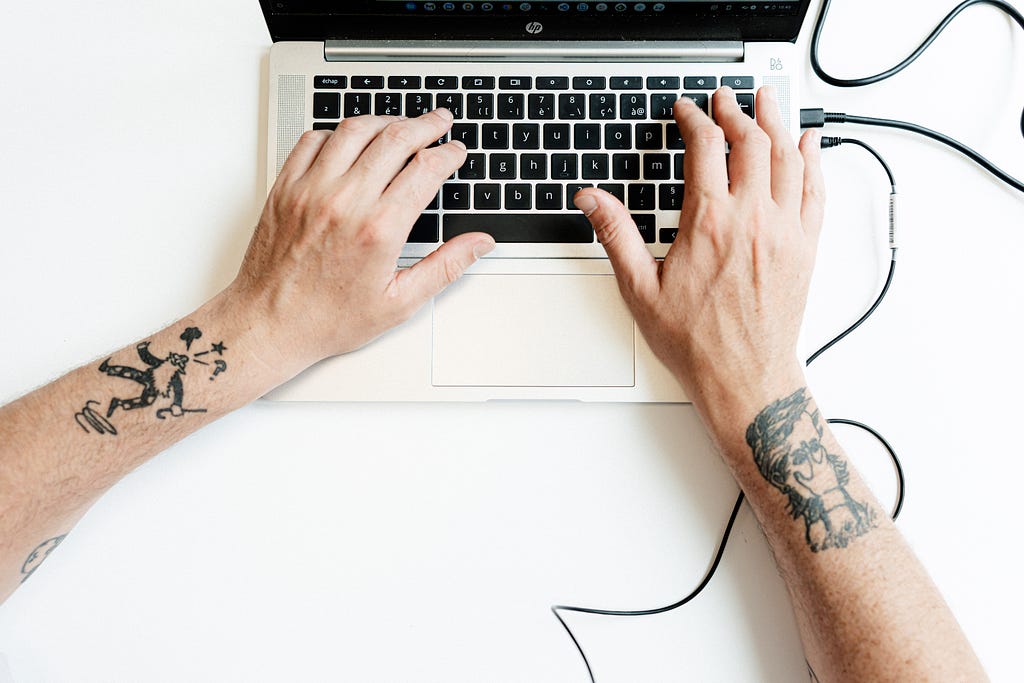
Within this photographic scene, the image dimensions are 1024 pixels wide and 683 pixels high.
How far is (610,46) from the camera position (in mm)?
755

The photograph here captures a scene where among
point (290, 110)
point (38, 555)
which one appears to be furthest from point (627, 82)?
point (38, 555)

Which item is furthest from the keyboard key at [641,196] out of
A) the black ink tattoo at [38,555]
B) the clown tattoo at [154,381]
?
the black ink tattoo at [38,555]

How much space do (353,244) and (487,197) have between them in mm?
143

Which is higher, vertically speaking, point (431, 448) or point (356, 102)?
point (356, 102)

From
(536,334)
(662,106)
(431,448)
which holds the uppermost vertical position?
(662,106)

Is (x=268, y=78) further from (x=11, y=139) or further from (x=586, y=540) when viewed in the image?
(x=586, y=540)

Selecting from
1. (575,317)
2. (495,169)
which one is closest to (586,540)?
A: (575,317)

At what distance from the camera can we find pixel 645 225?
75cm

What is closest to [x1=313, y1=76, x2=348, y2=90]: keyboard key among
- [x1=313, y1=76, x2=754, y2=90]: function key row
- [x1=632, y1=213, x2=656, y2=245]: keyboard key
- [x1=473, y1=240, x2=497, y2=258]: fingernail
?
[x1=313, y1=76, x2=754, y2=90]: function key row

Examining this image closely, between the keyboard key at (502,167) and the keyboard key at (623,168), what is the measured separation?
0.33ft

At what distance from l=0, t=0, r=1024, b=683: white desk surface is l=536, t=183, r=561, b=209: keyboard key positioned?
21 centimetres

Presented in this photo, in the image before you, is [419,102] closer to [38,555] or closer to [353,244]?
[353,244]

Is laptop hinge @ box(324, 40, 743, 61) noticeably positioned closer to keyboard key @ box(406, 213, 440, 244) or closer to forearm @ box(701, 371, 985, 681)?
keyboard key @ box(406, 213, 440, 244)

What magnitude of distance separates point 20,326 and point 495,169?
533mm
